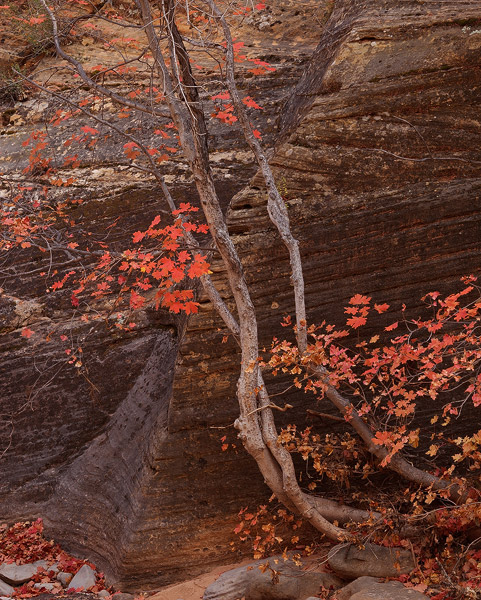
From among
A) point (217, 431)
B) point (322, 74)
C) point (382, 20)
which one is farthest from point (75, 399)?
point (382, 20)

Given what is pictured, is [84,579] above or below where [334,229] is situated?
below

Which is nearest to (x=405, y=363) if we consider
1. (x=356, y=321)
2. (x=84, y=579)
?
(x=356, y=321)

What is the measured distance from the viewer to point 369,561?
5.29m

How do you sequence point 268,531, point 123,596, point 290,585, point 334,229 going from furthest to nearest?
point 123,596
point 334,229
point 268,531
point 290,585

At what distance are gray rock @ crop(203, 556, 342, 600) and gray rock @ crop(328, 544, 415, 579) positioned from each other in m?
0.19

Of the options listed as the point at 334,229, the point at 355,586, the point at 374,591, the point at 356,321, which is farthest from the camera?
the point at 334,229

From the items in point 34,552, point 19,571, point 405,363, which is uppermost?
point 405,363

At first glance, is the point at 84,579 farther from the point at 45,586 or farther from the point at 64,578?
the point at 45,586

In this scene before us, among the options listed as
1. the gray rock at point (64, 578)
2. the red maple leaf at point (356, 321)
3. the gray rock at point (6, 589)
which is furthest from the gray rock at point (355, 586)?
the gray rock at point (6, 589)

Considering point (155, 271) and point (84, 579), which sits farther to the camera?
point (84, 579)

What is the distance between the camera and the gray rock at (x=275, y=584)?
539cm

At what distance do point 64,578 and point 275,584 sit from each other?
2605 millimetres

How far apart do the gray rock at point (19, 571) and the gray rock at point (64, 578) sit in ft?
0.67

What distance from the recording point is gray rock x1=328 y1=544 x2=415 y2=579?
5.21 metres
